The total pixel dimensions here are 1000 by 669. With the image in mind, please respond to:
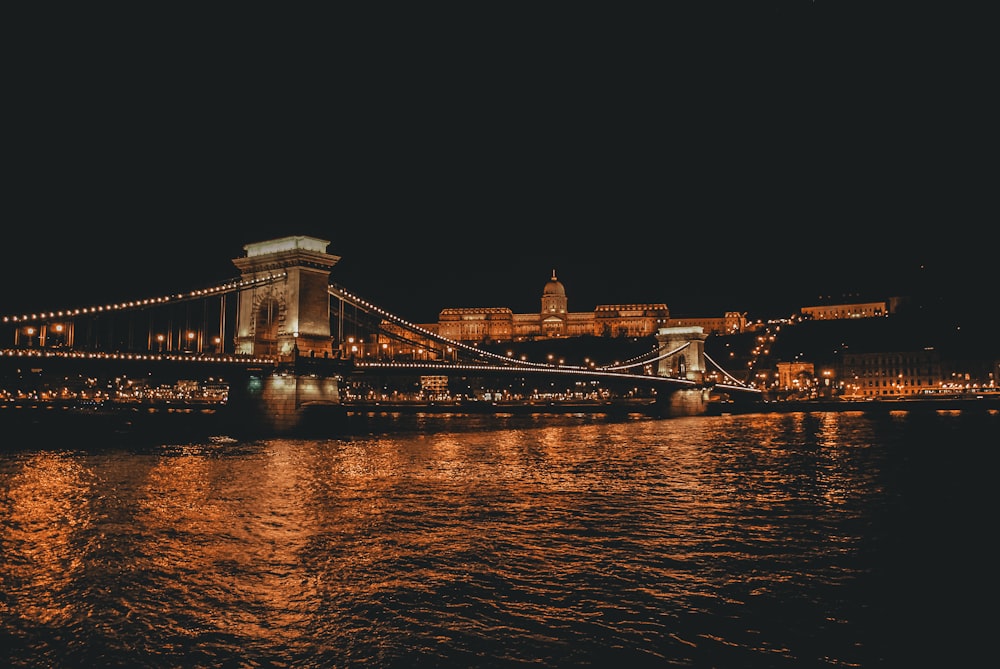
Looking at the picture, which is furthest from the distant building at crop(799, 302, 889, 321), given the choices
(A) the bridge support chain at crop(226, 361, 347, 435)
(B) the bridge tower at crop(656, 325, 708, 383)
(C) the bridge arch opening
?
(A) the bridge support chain at crop(226, 361, 347, 435)

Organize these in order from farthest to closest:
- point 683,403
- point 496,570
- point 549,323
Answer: point 549,323 < point 683,403 < point 496,570

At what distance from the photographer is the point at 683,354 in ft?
282

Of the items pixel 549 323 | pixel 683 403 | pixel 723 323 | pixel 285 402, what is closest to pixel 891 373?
pixel 683 403

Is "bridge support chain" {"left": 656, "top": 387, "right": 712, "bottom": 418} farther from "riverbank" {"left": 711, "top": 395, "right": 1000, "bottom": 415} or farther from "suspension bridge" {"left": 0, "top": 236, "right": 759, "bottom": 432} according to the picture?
"suspension bridge" {"left": 0, "top": 236, "right": 759, "bottom": 432}

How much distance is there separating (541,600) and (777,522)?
21.4ft

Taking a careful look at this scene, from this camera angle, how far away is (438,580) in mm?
8508

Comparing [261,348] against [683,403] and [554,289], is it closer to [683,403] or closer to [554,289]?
[683,403]

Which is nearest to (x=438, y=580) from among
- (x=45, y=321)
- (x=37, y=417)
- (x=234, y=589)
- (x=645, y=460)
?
(x=234, y=589)

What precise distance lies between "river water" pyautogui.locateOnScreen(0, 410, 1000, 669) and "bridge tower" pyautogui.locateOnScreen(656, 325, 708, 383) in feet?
207

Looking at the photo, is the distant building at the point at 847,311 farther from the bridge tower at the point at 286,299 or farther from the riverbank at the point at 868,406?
the bridge tower at the point at 286,299

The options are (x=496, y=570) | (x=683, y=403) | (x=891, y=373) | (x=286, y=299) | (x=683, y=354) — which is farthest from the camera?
(x=891, y=373)

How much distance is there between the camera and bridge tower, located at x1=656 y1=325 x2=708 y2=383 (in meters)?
82.1

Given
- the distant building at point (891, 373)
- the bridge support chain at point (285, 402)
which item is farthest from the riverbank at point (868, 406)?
the bridge support chain at point (285, 402)

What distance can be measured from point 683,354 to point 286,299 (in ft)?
185
